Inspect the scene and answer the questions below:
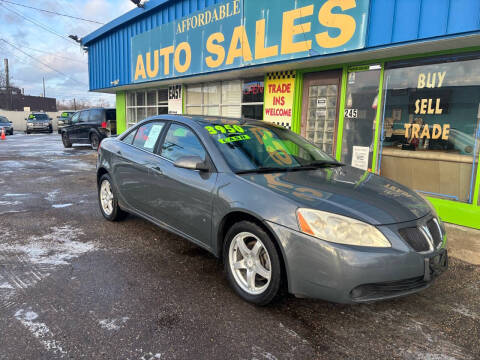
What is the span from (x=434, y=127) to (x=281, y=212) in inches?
175

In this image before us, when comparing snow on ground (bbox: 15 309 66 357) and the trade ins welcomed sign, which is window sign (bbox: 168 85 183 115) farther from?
snow on ground (bbox: 15 309 66 357)

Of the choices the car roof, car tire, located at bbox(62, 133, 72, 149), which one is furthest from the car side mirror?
car tire, located at bbox(62, 133, 72, 149)

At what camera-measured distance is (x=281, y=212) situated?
8.30ft

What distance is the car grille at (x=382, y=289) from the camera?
235cm

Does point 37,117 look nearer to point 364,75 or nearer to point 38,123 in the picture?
point 38,123

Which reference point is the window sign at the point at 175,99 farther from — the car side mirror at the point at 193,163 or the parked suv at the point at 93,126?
the car side mirror at the point at 193,163

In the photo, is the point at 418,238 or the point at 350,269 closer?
the point at 350,269

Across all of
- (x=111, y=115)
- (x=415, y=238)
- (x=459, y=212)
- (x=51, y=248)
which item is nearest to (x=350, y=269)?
(x=415, y=238)

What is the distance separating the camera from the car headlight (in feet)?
7.73

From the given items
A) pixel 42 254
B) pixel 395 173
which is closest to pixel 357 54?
pixel 395 173

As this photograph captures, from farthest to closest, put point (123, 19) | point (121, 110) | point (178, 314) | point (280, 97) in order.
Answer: point (121, 110), point (123, 19), point (280, 97), point (178, 314)

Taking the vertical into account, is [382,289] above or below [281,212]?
below

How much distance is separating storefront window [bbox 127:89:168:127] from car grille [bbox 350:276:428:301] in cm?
1151

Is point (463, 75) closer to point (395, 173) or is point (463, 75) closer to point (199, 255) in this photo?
point (395, 173)
